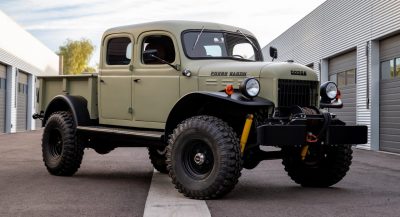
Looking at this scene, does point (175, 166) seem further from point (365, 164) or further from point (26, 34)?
point (26, 34)

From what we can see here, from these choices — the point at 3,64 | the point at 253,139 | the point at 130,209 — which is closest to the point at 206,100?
the point at 253,139

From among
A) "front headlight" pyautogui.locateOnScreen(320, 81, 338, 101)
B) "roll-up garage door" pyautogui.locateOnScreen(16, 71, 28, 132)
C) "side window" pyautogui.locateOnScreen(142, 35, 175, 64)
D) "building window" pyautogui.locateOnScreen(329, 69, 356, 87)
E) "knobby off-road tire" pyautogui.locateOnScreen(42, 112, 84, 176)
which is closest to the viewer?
Answer: "front headlight" pyautogui.locateOnScreen(320, 81, 338, 101)

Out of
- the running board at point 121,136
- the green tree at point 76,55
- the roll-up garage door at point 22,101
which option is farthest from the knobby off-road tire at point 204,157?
the green tree at point 76,55

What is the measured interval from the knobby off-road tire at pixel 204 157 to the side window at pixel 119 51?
2.09 meters

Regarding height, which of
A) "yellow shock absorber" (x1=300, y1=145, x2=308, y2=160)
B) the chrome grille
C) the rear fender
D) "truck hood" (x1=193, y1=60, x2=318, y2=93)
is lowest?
"yellow shock absorber" (x1=300, y1=145, x2=308, y2=160)

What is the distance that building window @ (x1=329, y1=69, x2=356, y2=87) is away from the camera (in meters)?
21.5

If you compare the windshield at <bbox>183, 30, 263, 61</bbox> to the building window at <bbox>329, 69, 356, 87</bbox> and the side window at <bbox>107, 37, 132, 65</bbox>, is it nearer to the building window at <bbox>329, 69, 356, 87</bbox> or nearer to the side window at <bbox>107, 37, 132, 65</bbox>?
the side window at <bbox>107, 37, 132, 65</bbox>

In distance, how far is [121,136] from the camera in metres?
8.47

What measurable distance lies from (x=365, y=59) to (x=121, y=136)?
1306cm

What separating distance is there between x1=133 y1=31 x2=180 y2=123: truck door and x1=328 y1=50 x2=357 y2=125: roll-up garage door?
13998 millimetres

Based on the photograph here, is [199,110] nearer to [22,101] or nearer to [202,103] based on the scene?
[202,103]

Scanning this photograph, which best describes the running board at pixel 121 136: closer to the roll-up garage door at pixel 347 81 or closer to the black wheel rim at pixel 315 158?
the black wheel rim at pixel 315 158

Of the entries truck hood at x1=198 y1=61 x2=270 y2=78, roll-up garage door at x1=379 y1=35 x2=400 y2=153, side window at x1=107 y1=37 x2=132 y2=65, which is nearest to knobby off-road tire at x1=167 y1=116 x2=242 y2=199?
truck hood at x1=198 y1=61 x2=270 y2=78

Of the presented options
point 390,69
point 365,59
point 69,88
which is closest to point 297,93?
point 69,88
